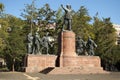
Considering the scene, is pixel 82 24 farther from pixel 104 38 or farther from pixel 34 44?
pixel 34 44

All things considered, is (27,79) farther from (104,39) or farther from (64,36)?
(104,39)

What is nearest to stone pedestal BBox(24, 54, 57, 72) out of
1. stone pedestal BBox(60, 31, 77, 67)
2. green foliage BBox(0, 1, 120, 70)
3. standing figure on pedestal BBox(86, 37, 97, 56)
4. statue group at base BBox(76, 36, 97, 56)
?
stone pedestal BBox(60, 31, 77, 67)

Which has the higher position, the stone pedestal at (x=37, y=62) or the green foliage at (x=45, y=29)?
the green foliage at (x=45, y=29)

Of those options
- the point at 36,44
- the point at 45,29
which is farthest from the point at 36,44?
the point at 45,29

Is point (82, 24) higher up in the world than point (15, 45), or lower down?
higher up

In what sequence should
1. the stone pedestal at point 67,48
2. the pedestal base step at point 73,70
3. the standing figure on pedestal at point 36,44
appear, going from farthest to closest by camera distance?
the standing figure on pedestal at point 36,44 < the stone pedestal at point 67,48 < the pedestal base step at point 73,70

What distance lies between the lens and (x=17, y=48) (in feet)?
162

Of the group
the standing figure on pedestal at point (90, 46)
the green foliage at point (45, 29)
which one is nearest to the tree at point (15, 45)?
the green foliage at point (45, 29)

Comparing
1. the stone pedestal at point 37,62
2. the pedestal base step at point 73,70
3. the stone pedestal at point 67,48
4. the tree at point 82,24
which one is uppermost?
the tree at point 82,24

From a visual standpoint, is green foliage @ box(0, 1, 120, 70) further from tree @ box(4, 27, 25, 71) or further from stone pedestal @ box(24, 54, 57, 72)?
stone pedestal @ box(24, 54, 57, 72)

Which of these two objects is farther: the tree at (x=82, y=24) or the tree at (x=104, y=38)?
the tree at (x=104, y=38)

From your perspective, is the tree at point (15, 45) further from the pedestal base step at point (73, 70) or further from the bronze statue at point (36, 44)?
the pedestal base step at point (73, 70)

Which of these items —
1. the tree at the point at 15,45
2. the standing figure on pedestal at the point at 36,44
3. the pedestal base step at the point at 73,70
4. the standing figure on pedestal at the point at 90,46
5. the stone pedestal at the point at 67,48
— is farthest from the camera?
the tree at the point at 15,45

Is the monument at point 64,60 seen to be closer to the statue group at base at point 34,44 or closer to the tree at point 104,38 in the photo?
the statue group at base at point 34,44
